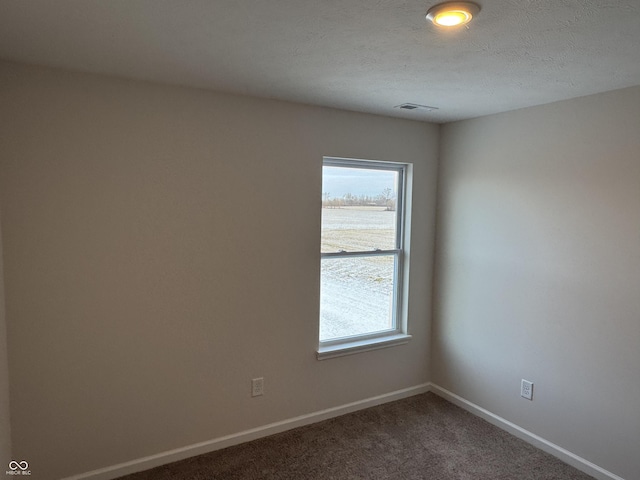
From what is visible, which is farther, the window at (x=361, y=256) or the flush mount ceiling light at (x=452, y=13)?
the window at (x=361, y=256)

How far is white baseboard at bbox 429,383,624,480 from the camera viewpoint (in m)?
2.54

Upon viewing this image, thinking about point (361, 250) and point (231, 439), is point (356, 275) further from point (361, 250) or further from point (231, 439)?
point (231, 439)

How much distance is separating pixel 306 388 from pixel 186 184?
170 centimetres

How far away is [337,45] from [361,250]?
1.83 metres

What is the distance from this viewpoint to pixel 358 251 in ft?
10.9

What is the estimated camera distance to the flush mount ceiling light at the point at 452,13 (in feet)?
4.53

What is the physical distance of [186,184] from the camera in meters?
2.54

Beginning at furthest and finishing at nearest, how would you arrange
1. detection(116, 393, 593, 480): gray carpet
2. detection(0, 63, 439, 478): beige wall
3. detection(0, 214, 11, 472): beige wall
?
detection(116, 393, 593, 480): gray carpet
detection(0, 63, 439, 478): beige wall
detection(0, 214, 11, 472): beige wall

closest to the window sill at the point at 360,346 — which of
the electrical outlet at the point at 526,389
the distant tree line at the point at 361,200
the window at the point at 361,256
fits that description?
the window at the point at 361,256

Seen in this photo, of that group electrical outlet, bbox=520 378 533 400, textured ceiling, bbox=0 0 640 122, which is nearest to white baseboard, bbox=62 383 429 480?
electrical outlet, bbox=520 378 533 400

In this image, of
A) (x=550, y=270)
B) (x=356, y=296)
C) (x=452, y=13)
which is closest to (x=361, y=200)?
(x=356, y=296)

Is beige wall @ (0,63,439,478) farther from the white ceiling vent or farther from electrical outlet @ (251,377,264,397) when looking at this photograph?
the white ceiling vent

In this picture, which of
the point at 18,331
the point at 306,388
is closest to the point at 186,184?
the point at 18,331

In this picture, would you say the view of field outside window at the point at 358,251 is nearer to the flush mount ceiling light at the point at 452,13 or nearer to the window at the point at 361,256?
the window at the point at 361,256
